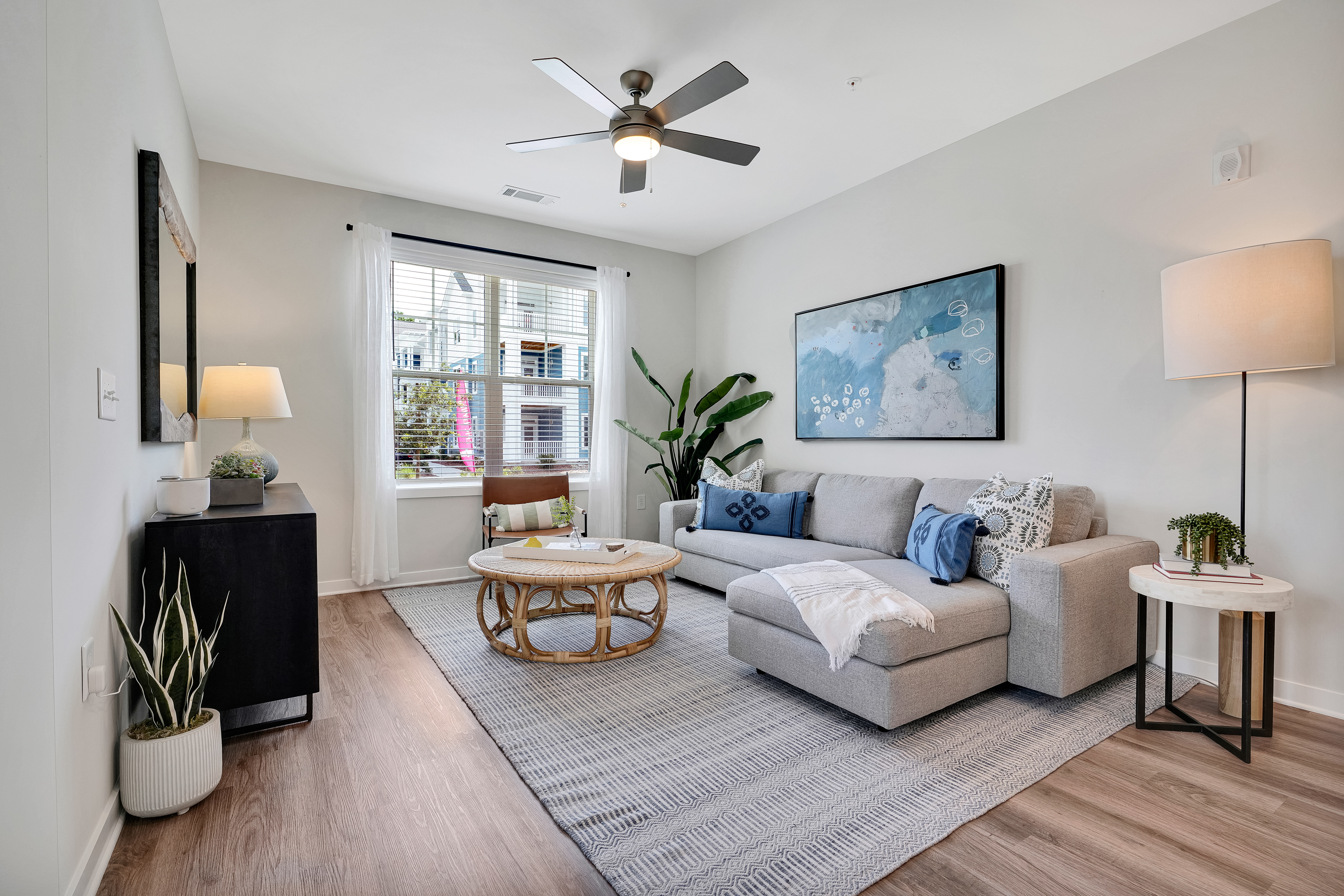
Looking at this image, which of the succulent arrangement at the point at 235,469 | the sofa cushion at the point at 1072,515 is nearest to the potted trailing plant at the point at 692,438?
the sofa cushion at the point at 1072,515

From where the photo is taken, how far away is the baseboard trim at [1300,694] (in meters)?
2.31

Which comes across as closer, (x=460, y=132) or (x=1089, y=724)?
(x=1089, y=724)

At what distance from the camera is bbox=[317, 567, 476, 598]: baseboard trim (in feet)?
13.5

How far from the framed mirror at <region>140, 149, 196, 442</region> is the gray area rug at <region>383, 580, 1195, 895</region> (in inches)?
58.7

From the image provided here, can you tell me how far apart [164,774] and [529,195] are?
3694 mm

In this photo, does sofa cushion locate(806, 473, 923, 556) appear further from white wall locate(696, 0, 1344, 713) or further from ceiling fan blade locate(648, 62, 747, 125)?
ceiling fan blade locate(648, 62, 747, 125)

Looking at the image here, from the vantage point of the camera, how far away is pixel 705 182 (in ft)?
13.3

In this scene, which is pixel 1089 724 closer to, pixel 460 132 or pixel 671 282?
pixel 460 132

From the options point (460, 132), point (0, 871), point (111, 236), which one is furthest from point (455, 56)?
point (0, 871)

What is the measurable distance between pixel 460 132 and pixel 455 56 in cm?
71

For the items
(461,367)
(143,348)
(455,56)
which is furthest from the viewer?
(461,367)

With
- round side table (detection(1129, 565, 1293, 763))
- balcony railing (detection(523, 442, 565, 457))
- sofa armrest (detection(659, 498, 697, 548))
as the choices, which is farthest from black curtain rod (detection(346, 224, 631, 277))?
round side table (detection(1129, 565, 1293, 763))

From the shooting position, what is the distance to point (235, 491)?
7.80ft

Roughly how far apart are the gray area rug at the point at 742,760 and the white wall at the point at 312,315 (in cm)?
157
